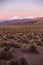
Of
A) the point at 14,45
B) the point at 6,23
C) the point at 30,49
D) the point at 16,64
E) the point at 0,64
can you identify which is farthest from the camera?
the point at 6,23

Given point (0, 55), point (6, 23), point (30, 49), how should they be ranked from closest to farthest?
point (0, 55), point (30, 49), point (6, 23)

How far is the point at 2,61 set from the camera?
15008mm

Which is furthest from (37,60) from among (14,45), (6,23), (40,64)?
(6,23)

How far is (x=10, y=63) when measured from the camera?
13.6 metres

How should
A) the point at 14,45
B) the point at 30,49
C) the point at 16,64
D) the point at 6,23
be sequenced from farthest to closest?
1. the point at 6,23
2. the point at 14,45
3. the point at 30,49
4. the point at 16,64

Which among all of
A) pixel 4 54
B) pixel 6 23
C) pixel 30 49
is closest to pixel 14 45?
pixel 30 49

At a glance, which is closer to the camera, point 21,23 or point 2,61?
point 2,61

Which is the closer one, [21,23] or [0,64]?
[0,64]

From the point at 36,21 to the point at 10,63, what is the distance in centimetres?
14177

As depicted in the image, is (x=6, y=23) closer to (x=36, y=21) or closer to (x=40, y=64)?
(x=36, y=21)

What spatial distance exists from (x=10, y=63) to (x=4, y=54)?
2.65 meters

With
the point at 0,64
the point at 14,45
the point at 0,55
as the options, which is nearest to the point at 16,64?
the point at 0,64

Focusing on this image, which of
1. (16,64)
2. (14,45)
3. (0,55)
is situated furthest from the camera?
(14,45)

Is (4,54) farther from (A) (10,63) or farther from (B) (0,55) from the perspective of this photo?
(A) (10,63)
